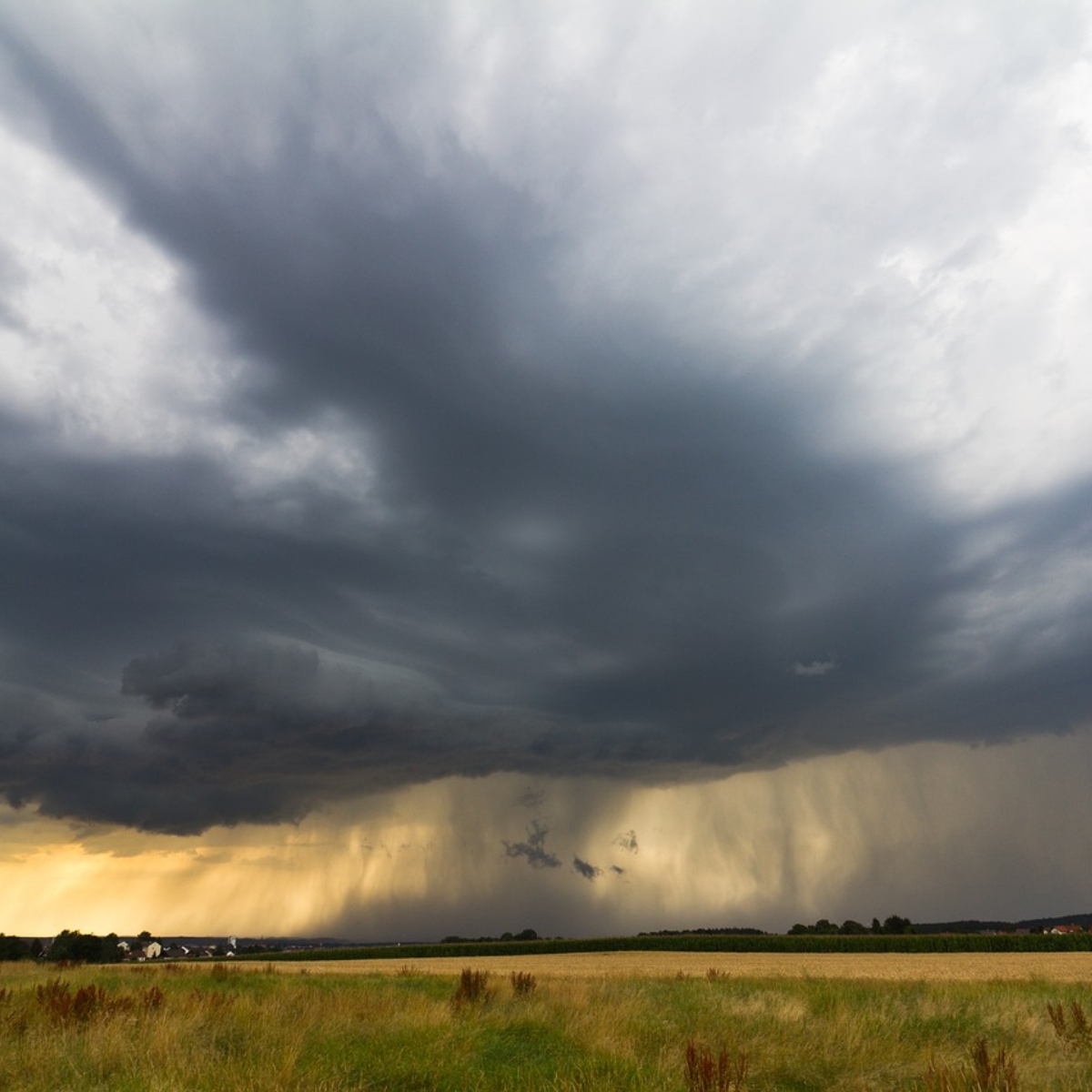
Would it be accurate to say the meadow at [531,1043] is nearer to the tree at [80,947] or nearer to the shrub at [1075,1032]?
the shrub at [1075,1032]

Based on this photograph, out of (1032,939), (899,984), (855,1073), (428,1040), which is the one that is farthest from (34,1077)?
(1032,939)

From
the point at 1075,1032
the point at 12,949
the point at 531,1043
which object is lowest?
the point at 1075,1032

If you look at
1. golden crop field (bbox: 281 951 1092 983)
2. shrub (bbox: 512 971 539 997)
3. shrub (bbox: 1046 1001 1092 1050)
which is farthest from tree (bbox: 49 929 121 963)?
shrub (bbox: 1046 1001 1092 1050)

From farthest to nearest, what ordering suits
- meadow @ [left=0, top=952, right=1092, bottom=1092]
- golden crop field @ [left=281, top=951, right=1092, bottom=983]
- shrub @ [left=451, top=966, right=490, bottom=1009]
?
golden crop field @ [left=281, top=951, right=1092, bottom=983]
shrub @ [left=451, top=966, right=490, bottom=1009]
meadow @ [left=0, top=952, right=1092, bottom=1092]

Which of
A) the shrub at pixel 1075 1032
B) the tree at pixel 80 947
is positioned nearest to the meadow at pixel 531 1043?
the shrub at pixel 1075 1032

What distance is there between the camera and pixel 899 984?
90.5 feet

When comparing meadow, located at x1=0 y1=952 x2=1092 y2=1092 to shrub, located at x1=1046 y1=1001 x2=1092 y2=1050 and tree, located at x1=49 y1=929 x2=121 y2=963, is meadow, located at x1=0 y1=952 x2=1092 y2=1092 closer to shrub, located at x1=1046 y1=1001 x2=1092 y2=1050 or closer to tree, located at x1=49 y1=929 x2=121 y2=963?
shrub, located at x1=1046 y1=1001 x2=1092 y2=1050

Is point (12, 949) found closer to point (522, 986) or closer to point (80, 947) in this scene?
point (80, 947)

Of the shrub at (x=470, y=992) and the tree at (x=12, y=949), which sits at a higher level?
the tree at (x=12, y=949)

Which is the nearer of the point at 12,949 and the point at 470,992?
the point at 470,992

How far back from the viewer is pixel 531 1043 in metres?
14.3

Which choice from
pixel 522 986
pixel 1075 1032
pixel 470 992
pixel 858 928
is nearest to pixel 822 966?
pixel 522 986

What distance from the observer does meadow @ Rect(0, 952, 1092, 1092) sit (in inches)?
405

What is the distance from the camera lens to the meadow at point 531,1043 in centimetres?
1029
